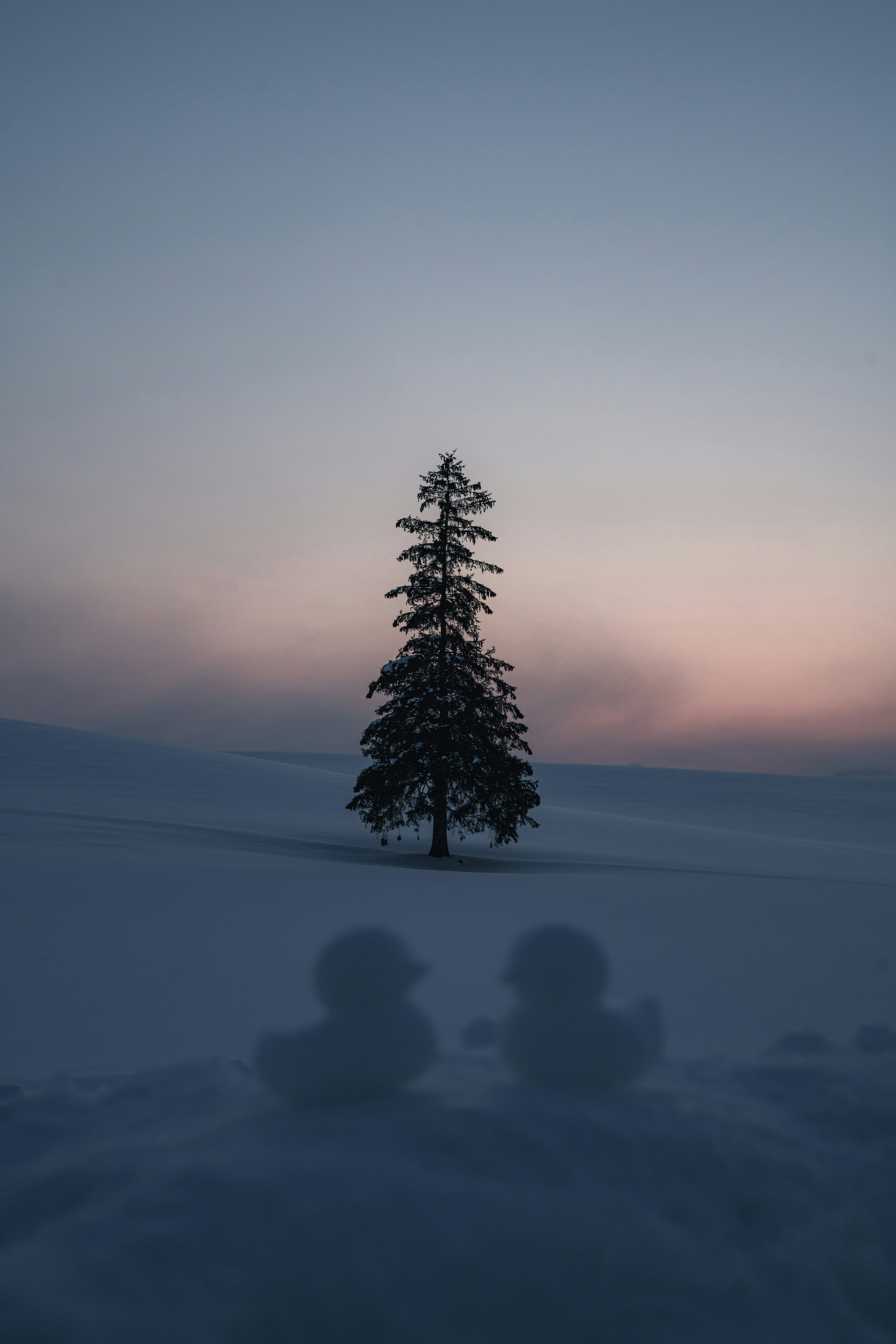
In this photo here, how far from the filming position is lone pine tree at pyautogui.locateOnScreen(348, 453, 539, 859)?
18.7 m

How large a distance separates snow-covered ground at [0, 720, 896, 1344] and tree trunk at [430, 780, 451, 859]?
9255mm

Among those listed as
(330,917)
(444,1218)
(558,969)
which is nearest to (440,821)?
(330,917)

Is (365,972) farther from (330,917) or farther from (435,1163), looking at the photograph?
(435,1163)

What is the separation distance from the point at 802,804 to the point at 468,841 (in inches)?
1085

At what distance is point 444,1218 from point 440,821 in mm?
15938

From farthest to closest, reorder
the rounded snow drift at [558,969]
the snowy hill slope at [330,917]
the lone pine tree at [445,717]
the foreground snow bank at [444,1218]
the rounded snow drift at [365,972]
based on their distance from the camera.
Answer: the lone pine tree at [445,717] → the rounded snow drift at [558,969] → the rounded snow drift at [365,972] → the snowy hill slope at [330,917] → the foreground snow bank at [444,1218]

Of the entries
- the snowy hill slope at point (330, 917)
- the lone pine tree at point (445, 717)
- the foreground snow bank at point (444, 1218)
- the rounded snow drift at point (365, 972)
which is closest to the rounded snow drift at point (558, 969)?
the snowy hill slope at point (330, 917)

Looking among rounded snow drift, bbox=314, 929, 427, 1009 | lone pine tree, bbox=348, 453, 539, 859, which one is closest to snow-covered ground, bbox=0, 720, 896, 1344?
rounded snow drift, bbox=314, 929, 427, 1009

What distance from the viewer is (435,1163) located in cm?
396

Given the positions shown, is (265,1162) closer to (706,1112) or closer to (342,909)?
(706,1112)

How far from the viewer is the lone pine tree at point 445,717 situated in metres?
18.7

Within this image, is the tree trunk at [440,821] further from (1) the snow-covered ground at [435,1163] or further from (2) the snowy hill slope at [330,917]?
(1) the snow-covered ground at [435,1163]

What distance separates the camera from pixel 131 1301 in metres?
3.08

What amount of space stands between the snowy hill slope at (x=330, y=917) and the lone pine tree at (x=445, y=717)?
1.30 m
